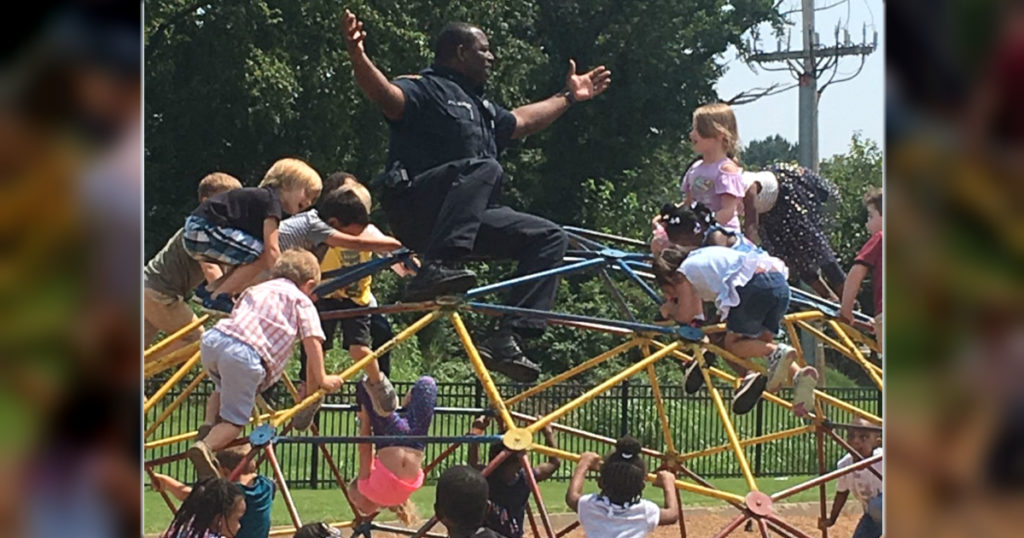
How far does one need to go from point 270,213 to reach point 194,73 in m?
0.54

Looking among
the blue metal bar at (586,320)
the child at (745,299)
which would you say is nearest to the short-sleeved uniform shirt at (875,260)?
the child at (745,299)

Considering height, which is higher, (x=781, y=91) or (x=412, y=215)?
(x=781, y=91)

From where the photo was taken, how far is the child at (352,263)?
4.31 meters

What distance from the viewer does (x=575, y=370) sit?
4480 millimetres

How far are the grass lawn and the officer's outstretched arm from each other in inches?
55.0

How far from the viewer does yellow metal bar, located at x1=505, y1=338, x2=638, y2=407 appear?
4.48 m

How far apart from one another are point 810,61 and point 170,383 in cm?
248

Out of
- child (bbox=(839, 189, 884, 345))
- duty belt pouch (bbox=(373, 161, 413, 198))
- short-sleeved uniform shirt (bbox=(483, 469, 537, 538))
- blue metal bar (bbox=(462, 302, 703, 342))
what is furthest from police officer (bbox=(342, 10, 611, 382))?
child (bbox=(839, 189, 884, 345))

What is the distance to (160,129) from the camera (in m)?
4.09

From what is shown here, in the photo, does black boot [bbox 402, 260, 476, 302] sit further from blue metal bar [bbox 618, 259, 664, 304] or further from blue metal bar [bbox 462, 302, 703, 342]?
blue metal bar [bbox 618, 259, 664, 304]
